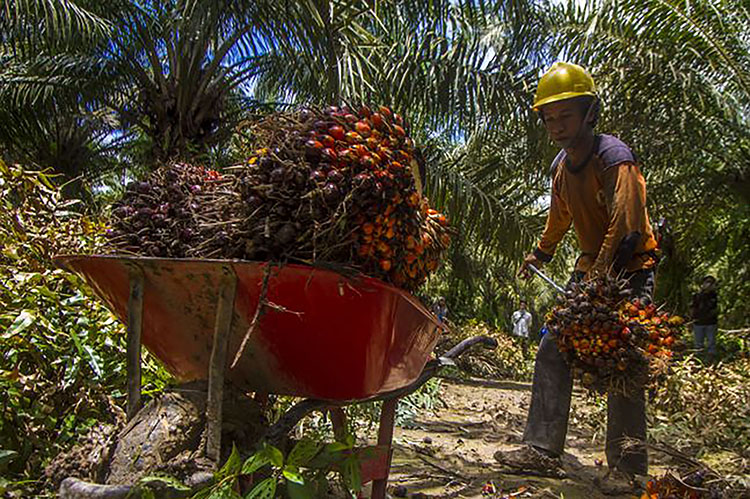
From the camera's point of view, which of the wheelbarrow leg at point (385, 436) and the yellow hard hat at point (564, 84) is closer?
the wheelbarrow leg at point (385, 436)

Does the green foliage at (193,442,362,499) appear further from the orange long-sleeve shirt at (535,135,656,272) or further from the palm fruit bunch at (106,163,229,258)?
the orange long-sleeve shirt at (535,135,656,272)

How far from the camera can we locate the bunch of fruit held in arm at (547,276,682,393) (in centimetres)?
282

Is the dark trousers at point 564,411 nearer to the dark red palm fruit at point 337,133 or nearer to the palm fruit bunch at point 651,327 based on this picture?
the palm fruit bunch at point 651,327

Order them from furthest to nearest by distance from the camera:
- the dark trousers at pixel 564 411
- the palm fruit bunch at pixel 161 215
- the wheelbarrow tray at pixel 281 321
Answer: the dark trousers at pixel 564 411 → the palm fruit bunch at pixel 161 215 → the wheelbarrow tray at pixel 281 321

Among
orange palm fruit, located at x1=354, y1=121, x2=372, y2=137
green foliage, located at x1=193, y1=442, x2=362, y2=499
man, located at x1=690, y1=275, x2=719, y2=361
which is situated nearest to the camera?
green foliage, located at x1=193, y1=442, x2=362, y2=499

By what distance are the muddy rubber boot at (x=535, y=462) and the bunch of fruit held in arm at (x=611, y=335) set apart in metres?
0.49

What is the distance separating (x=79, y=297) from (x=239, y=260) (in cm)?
144

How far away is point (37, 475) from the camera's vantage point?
2182 mm

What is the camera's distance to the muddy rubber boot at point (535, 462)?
3234mm

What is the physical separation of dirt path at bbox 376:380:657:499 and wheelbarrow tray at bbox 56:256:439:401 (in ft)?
4.61

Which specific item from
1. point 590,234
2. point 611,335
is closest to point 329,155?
point 611,335

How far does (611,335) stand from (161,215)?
6.53ft

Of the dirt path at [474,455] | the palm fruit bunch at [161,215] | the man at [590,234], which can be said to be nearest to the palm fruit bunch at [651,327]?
the man at [590,234]

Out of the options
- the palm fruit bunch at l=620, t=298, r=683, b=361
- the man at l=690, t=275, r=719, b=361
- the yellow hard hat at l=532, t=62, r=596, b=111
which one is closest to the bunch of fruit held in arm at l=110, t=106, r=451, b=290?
the palm fruit bunch at l=620, t=298, r=683, b=361
